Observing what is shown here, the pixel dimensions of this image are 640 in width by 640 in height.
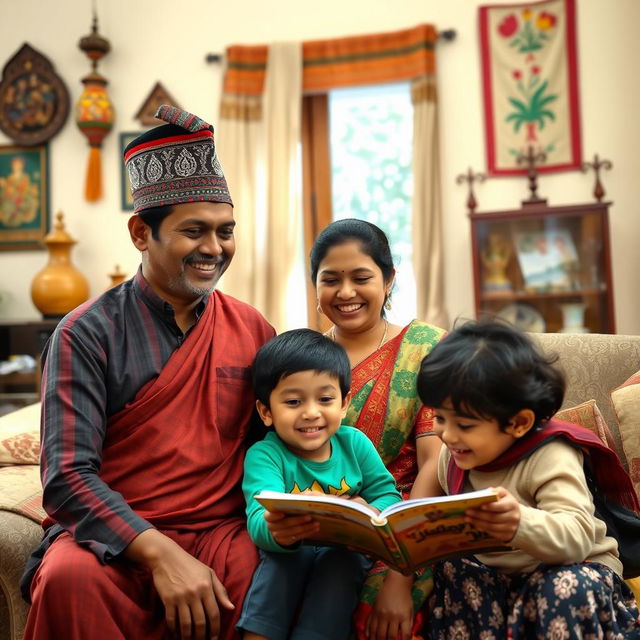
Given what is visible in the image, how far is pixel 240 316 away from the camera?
6.64ft

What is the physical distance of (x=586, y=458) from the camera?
1.62 metres

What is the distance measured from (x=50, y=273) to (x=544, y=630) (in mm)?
4063

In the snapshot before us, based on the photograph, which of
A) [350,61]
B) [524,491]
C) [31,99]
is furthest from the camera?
[31,99]

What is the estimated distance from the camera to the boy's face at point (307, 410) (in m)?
1.70

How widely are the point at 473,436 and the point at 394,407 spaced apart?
498 mm

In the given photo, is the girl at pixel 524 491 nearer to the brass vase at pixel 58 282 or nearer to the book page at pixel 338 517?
the book page at pixel 338 517

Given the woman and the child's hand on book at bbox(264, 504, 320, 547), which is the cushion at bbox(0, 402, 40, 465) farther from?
the child's hand on book at bbox(264, 504, 320, 547)

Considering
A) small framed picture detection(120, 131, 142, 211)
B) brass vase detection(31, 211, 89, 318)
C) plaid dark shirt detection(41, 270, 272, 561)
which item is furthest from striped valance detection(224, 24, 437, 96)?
plaid dark shirt detection(41, 270, 272, 561)

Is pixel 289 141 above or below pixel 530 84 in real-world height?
below

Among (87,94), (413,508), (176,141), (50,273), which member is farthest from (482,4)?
(413,508)

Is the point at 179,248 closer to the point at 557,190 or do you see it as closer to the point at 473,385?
the point at 473,385

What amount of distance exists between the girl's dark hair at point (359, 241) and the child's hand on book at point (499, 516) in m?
0.90

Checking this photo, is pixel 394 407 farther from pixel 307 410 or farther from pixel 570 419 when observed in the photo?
pixel 570 419

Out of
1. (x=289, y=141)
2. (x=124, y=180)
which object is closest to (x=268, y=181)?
(x=289, y=141)
